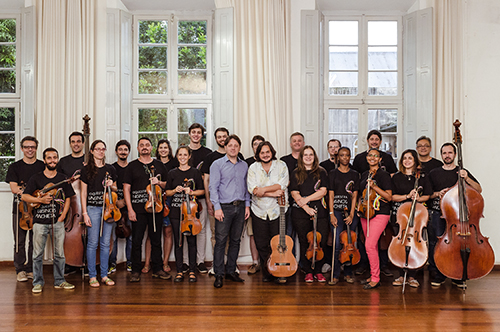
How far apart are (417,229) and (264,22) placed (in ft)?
10.3

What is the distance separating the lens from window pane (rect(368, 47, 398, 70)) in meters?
5.97

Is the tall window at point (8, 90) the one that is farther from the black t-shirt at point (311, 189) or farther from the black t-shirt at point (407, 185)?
the black t-shirt at point (407, 185)

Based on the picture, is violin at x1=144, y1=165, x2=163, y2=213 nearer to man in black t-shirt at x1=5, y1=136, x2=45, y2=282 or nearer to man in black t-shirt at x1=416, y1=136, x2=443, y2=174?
man in black t-shirt at x1=5, y1=136, x2=45, y2=282

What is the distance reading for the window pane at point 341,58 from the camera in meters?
5.96

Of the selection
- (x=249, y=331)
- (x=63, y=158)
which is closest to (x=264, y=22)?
(x=63, y=158)

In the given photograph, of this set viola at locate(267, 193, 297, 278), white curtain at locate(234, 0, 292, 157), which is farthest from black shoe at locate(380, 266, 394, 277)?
white curtain at locate(234, 0, 292, 157)

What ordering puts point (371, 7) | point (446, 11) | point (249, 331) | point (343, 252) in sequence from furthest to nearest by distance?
point (371, 7)
point (446, 11)
point (343, 252)
point (249, 331)

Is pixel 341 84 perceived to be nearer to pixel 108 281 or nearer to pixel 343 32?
pixel 343 32

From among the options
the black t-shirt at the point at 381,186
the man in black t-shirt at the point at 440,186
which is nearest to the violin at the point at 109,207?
the black t-shirt at the point at 381,186

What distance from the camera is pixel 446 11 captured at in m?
5.35

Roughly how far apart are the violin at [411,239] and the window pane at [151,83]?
145 inches

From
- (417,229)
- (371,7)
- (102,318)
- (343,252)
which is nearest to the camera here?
(102,318)

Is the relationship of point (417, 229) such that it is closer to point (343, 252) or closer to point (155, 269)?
point (343, 252)

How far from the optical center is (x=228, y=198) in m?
4.32
